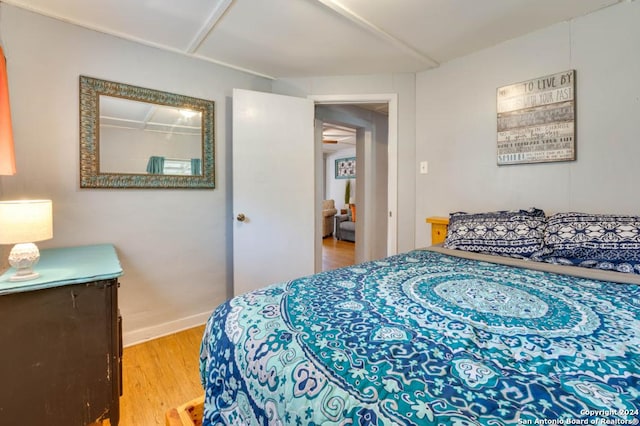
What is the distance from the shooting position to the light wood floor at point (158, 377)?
1.49 metres

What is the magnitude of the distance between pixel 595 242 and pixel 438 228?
3.72 feet

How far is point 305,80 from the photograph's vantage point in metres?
2.82

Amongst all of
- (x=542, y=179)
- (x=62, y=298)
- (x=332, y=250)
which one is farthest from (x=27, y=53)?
(x=332, y=250)

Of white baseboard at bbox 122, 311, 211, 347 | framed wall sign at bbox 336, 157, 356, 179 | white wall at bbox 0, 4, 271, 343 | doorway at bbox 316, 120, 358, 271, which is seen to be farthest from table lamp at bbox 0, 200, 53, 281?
framed wall sign at bbox 336, 157, 356, 179

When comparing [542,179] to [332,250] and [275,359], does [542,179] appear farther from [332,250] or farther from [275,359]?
[332,250]

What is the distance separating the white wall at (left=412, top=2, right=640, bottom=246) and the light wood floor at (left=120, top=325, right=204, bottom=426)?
2.13m

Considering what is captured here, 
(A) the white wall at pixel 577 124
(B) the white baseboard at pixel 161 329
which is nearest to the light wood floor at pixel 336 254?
(A) the white wall at pixel 577 124

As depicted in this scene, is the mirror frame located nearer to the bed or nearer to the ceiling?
the ceiling

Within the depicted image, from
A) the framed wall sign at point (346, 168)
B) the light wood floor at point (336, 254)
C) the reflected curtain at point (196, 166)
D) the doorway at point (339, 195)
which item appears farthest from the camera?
the framed wall sign at point (346, 168)

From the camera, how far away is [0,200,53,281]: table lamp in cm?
119

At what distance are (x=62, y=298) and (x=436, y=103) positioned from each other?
2.89 metres

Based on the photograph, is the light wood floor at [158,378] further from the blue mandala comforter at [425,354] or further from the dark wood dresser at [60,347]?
the blue mandala comforter at [425,354]

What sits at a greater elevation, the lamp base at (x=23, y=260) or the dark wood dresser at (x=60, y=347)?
the lamp base at (x=23, y=260)

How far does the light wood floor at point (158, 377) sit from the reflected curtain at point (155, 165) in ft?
4.18
